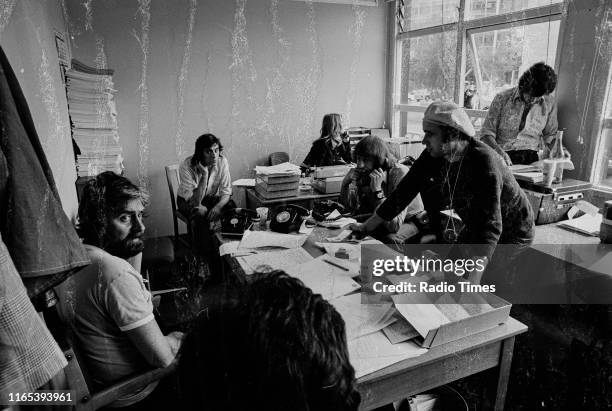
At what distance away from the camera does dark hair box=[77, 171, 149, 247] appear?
1.21m

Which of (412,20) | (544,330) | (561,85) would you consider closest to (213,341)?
(544,330)

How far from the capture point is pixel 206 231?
2871 mm

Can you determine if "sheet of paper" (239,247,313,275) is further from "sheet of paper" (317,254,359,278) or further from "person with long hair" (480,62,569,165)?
"person with long hair" (480,62,569,165)

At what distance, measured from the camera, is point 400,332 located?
1033 millimetres

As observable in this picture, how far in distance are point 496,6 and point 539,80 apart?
1083 mm

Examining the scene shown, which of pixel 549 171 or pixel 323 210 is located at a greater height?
pixel 549 171

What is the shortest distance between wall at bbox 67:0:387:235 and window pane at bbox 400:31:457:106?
0.27 m

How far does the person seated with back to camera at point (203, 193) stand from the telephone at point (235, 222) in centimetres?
83

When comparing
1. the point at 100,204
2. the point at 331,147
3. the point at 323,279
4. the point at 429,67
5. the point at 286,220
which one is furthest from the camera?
the point at 429,67

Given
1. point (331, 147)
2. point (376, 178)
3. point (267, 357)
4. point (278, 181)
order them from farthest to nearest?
point (331, 147) < point (278, 181) < point (376, 178) < point (267, 357)

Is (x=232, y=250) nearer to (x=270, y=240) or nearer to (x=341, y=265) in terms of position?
(x=270, y=240)

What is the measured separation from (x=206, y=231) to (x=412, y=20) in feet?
9.28

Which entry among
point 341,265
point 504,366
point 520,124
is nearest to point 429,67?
point 520,124

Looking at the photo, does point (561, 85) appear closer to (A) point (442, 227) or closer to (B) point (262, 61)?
(A) point (442, 227)
